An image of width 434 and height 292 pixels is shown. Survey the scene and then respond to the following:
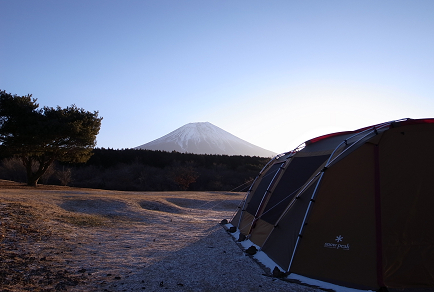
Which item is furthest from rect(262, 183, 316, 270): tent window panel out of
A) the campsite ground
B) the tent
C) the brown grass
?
the brown grass

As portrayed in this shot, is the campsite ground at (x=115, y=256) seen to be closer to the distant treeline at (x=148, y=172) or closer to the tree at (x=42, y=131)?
the tree at (x=42, y=131)

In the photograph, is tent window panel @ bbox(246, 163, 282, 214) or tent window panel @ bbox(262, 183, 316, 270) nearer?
tent window panel @ bbox(262, 183, 316, 270)

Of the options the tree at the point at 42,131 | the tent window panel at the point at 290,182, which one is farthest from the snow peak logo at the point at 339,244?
the tree at the point at 42,131

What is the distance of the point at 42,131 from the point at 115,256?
1639 cm

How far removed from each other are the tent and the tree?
60.7ft

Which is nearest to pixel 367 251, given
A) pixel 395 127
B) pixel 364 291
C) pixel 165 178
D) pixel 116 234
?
pixel 364 291

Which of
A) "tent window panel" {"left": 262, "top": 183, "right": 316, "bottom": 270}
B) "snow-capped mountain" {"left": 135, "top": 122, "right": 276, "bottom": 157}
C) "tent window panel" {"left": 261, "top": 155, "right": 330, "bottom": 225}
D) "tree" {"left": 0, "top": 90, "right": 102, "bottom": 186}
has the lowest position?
"tent window panel" {"left": 262, "top": 183, "right": 316, "bottom": 270}

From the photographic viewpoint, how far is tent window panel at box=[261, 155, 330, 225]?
22.3 feet

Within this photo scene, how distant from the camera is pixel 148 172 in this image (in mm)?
35000

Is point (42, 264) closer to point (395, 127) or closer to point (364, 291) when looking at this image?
point (364, 291)

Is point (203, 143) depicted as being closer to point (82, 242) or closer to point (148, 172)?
point (148, 172)

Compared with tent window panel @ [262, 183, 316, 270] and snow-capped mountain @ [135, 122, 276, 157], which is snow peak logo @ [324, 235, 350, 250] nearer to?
tent window panel @ [262, 183, 316, 270]

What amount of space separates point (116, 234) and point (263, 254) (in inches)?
175

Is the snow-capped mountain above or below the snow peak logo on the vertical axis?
above
